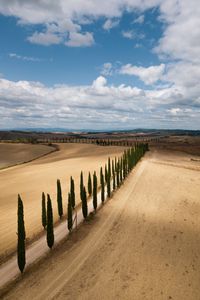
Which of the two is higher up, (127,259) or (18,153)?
(127,259)

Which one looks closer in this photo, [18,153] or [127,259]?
[127,259]

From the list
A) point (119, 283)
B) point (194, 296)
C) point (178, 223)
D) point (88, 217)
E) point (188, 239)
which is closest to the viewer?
point (194, 296)

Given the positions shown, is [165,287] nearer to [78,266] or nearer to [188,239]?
[78,266]

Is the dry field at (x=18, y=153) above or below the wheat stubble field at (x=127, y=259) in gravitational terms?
below

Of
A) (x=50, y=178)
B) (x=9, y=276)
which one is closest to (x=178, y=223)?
(x=9, y=276)

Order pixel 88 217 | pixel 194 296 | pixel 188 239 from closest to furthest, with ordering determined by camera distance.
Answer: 1. pixel 194 296
2. pixel 188 239
3. pixel 88 217

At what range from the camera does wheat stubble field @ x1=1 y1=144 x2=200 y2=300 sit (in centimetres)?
1016

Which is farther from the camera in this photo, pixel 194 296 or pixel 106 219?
pixel 106 219

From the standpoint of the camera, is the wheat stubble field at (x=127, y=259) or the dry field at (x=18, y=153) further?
the dry field at (x=18, y=153)

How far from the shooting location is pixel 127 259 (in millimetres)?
12422

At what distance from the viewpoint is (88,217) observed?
60.8 feet

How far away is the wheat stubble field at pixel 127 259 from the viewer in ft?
33.3

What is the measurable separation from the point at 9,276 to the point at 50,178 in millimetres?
21815

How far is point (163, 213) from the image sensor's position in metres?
19.1
